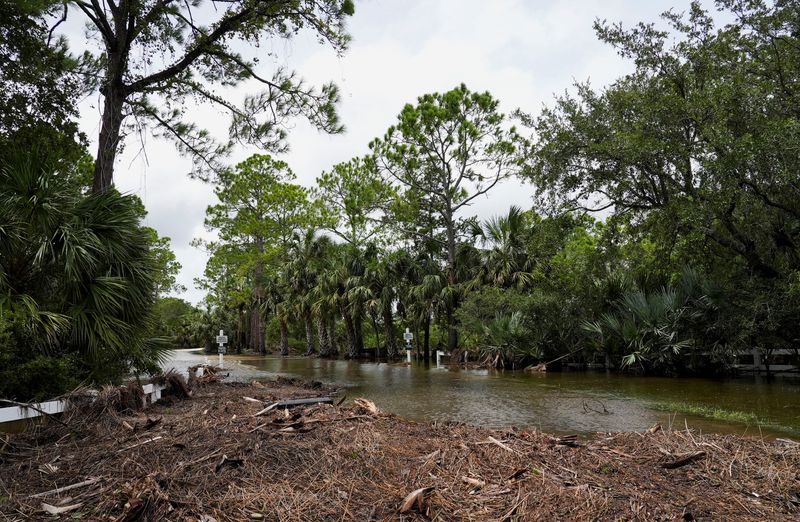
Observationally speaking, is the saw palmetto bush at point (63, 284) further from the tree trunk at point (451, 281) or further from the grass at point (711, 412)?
the tree trunk at point (451, 281)

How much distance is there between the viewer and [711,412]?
817 cm

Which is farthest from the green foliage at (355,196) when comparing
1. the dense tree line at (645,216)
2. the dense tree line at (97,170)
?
the dense tree line at (97,170)

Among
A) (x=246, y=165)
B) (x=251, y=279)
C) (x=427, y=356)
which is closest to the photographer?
(x=427, y=356)

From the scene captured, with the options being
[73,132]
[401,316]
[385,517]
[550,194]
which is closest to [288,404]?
[385,517]

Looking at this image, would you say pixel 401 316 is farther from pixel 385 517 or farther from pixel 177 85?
pixel 385 517

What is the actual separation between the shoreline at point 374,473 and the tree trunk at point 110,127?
5.94m

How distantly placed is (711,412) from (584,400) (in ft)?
7.73

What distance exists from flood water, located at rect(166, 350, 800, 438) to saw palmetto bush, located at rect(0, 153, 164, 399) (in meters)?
3.27

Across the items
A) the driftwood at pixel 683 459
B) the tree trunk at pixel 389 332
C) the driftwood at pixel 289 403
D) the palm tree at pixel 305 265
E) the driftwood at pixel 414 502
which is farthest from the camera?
the palm tree at pixel 305 265

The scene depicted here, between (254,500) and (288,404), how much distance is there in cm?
354

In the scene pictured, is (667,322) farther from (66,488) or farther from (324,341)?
(324,341)

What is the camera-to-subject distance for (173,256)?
44438 millimetres

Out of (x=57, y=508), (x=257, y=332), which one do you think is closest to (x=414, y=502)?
(x=57, y=508)

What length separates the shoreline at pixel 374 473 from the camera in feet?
10.3
